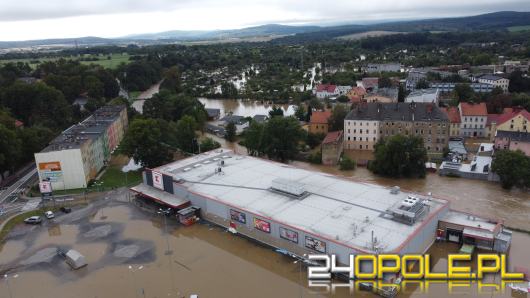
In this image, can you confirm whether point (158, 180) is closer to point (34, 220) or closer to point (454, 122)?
point (34, 220)

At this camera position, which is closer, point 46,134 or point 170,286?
point 170,286

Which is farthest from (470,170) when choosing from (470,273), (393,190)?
(470,273)

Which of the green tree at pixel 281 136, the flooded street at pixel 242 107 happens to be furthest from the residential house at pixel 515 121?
the flooded street at pixel 242 107

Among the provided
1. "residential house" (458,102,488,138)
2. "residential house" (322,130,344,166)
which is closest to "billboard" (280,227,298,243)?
"residential house" (322,130,344,166)

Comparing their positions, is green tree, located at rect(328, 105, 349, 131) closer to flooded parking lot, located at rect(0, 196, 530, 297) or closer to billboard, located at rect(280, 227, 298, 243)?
flooded parking lot, located at rect(0, 196, 530, 297)

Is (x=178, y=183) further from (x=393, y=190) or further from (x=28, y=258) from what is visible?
(x=393, y=190)

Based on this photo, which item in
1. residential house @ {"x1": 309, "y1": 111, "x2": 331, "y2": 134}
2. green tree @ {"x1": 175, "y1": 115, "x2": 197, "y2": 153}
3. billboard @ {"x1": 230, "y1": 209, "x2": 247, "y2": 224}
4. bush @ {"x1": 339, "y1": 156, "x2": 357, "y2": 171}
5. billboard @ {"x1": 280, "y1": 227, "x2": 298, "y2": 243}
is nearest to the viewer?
billboard @ {"x1": 280, "y1": 227, "x2": 298, "y2": 243}

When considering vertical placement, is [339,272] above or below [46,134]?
below
